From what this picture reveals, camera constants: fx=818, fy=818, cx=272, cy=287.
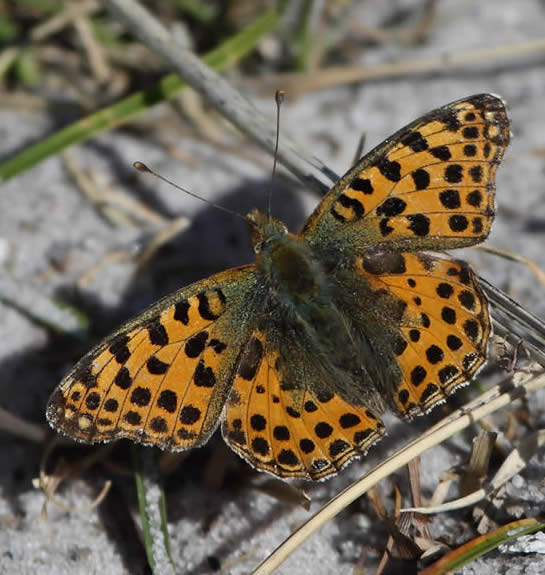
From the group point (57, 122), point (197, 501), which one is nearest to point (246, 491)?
point (197, 501)

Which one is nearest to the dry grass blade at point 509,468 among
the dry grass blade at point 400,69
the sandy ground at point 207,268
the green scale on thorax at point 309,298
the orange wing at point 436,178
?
the sandy ground at point 207,268

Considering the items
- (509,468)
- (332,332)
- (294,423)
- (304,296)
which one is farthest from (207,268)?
(509,468)

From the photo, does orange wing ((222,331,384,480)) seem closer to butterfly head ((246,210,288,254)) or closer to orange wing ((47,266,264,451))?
orange wing ((47,266,264,451))

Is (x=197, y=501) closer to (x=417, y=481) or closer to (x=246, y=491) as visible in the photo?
(x=246, y=491)

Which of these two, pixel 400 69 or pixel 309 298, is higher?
pixel 400 69

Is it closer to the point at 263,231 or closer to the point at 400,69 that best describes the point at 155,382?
the point at 263,231

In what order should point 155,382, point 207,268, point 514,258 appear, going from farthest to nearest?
point 207,268
point 514,258
point 155,382
